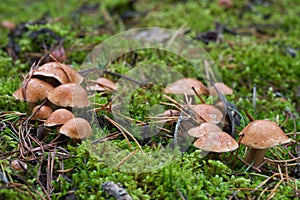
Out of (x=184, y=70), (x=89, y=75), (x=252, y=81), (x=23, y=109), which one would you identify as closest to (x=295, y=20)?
(x=252, y=81)

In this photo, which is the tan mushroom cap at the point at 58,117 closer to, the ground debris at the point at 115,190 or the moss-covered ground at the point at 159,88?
the moss-covered ground at the point at 159,88

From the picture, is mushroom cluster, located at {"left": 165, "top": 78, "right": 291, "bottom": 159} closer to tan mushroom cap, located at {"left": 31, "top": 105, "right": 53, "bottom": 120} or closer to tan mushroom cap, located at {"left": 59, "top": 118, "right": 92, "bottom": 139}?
tan mushroom cap, located at {"left": 59, "top": 118, "right": 92, "bottom": 139}

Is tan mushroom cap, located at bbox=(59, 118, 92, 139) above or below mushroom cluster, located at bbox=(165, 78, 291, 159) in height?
above

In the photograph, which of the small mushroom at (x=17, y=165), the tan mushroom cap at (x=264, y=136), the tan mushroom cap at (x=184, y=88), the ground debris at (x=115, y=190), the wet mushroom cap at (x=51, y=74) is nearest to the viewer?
the ground debris at (x=115, y=190)

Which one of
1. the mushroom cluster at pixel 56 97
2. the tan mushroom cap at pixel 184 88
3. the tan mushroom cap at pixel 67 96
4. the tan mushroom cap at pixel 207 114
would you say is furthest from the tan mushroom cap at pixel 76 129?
the tan mushroom cap at pixel 184 88

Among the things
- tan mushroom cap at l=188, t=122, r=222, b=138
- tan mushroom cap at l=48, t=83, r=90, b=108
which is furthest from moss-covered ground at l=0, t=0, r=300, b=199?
tan mushroom cap at l=48, t=83, r=90, b=108

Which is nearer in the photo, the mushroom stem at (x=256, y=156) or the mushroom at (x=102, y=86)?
the mushroom stem at (x=256, y=156)

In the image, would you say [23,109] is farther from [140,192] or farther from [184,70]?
[184,70]
